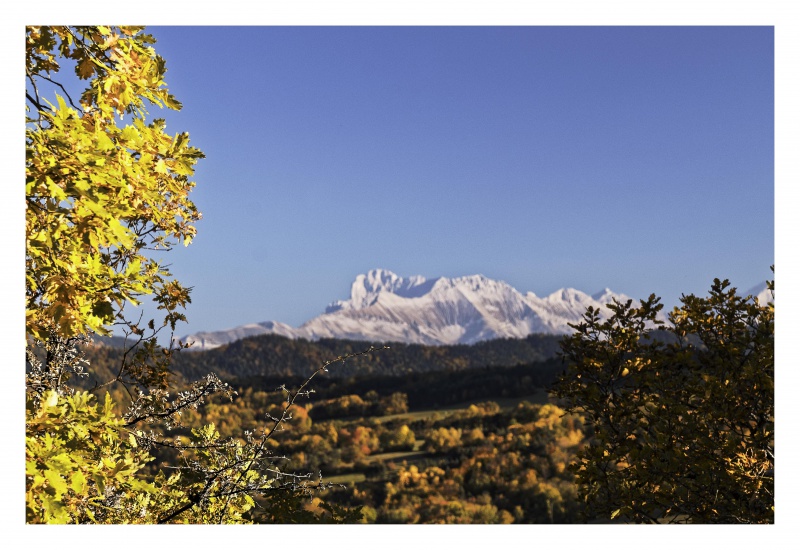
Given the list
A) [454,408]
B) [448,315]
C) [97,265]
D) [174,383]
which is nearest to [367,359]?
[454,408]

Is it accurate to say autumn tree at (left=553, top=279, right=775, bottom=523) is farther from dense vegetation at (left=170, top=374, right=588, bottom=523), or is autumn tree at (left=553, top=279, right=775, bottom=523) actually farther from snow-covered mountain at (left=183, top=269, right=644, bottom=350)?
snow-covered mountain at (left=183, top=269, right=644, bottom=350)

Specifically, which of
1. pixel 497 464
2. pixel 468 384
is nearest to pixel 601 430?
pixel 497 464

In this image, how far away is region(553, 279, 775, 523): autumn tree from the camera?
5.13 meters

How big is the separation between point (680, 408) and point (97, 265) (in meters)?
4.46

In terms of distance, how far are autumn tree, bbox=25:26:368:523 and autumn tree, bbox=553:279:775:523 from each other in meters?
2.49

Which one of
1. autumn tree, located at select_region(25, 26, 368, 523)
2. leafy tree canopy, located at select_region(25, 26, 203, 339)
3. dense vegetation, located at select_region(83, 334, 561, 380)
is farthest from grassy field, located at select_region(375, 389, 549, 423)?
leafy tree canopy, located at select_region(25, 26, 203, 339)

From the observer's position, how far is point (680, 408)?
5273 mm

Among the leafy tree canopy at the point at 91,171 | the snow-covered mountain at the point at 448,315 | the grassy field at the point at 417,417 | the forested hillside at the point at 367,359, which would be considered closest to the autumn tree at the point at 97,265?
the leafy tree canopy at the point at 91,171
